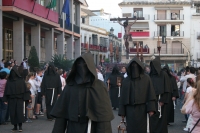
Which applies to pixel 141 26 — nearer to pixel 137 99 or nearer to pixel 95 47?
pixel 95 47

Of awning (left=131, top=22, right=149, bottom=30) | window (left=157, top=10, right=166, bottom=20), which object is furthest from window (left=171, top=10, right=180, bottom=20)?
awning (left=131, top=22, right=149, bottom=30)

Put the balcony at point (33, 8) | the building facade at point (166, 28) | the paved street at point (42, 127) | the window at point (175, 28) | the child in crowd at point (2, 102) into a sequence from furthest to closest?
1. the window at point (175, 28)
2. the building facade at point (166, 28)
3. the balcony at point (33, 8)
4. the child in crowd at point (2, 102)
5. the paved street at point (42, 127)

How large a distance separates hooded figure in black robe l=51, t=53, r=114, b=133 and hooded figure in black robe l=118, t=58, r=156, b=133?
11.0 ft

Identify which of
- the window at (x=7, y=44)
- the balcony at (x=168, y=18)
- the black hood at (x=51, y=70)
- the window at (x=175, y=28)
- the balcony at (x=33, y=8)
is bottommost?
the black hood at (x=51, y=70)

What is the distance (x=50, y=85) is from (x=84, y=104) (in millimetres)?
9952

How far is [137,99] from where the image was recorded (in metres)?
9.82

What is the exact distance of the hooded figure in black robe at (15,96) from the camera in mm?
13414

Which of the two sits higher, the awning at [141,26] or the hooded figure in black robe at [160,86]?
the awning at [141,26]

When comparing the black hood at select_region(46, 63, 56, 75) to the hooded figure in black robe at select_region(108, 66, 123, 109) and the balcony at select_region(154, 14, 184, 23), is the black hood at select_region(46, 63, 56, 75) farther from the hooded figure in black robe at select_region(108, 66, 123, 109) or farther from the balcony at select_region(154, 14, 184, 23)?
the balcony at select_region(154, 14, 184, 23)

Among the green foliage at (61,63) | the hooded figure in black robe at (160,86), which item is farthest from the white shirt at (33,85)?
the green foliage at (61,63)

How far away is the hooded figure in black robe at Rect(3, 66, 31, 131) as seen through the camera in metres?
13.4

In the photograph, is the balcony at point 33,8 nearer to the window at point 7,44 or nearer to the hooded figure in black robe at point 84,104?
the window at point 7,44

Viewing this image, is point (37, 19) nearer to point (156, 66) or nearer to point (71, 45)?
point (71, 45)

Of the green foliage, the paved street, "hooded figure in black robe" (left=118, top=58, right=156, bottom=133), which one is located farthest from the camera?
the green foliage
